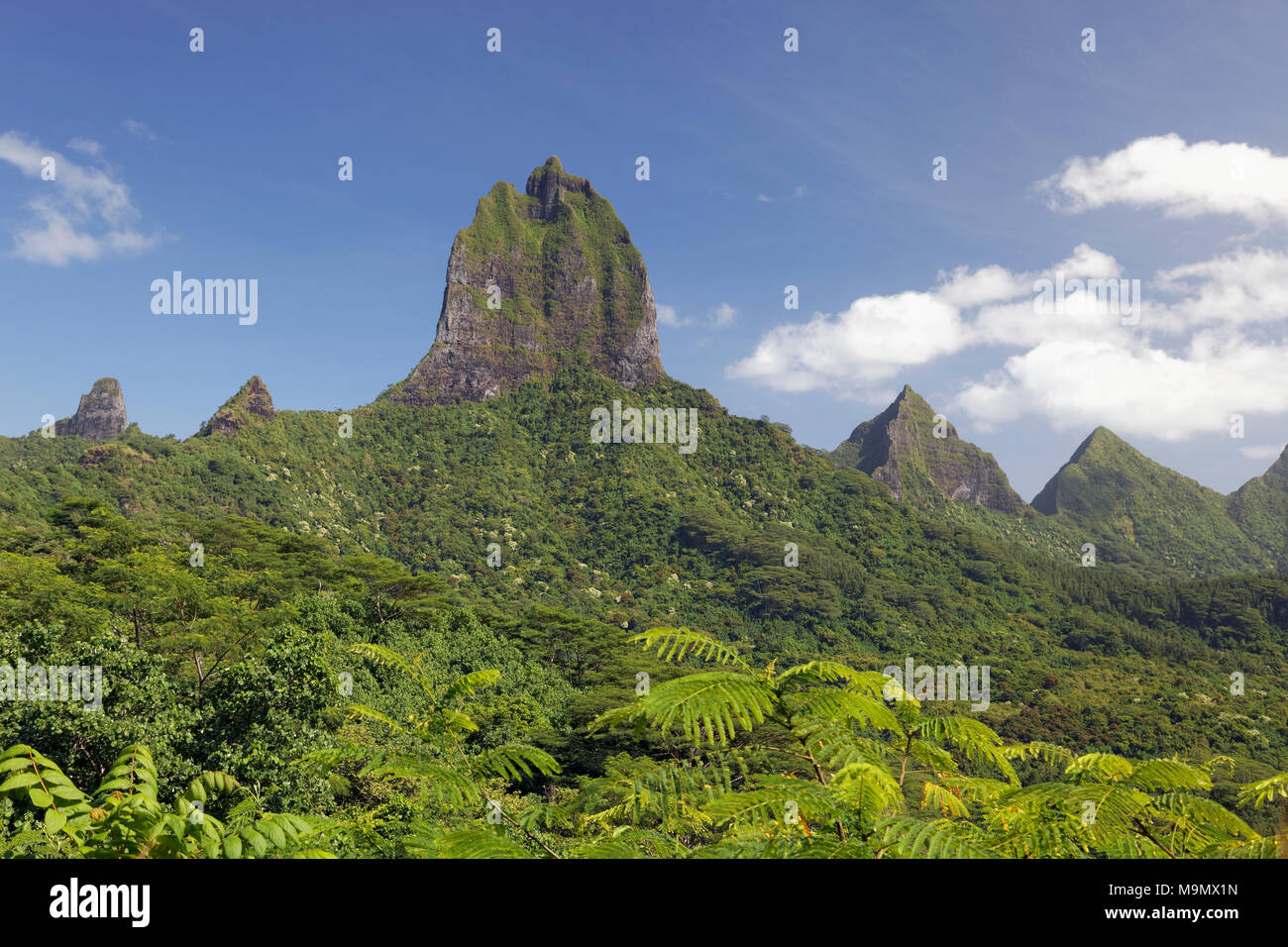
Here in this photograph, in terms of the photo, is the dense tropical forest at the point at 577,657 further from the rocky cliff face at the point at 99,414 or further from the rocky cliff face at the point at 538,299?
the rocky cliff face at the point at 99,414

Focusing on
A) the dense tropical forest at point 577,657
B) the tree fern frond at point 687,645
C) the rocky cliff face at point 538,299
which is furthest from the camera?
the rocky cliff face at point 538,299

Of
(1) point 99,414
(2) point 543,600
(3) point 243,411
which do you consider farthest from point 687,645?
(1) point 99,414

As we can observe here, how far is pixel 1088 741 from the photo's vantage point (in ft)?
187

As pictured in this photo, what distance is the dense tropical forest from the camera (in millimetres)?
2615

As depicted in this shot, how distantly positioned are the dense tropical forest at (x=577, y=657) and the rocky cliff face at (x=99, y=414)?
16215 mm

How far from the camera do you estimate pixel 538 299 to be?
172125mm

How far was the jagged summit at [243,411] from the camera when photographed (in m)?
115

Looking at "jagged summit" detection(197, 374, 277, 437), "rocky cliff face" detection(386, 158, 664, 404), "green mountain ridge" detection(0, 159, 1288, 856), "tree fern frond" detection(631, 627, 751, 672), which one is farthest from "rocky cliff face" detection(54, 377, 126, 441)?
"tree fern frond" detection(631, 627, 751, 672)

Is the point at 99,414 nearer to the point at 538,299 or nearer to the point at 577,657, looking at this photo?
the point at 538,299

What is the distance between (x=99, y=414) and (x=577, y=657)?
142 m

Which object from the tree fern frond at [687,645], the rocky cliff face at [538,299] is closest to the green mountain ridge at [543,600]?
the tree fern frond at [687,645]
